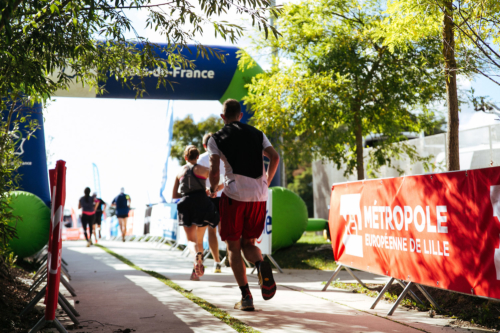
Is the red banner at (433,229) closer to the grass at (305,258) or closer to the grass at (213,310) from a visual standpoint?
the grass at (213,310)

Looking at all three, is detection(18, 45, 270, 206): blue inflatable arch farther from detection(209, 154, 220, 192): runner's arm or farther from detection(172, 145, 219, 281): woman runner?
detection(209, 154, 220, 192): runner's arm

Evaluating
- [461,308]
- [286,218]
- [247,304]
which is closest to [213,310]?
[247,304]

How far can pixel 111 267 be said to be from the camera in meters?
8.43

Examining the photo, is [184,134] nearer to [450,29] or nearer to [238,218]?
[450,29]

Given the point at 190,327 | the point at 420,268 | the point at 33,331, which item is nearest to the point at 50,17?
the point at 33,331

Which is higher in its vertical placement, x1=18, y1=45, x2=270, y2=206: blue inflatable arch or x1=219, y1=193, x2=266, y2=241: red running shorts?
x1=18, y1=45, x2=270, y2=206: blue inflatable arch

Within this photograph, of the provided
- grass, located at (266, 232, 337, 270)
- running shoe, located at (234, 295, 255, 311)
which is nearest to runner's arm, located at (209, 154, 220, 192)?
running shoe, located at (234, 295, 255, 311)

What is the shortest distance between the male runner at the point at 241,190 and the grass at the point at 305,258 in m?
3.88

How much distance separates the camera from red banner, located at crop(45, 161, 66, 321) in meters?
3.15

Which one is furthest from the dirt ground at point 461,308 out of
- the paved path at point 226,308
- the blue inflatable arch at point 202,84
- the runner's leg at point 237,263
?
the blue inflatable arch at point 202,84

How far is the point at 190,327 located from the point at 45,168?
798 centimetres

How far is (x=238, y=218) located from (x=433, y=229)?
1.64 meters

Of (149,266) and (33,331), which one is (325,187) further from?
(33,331)

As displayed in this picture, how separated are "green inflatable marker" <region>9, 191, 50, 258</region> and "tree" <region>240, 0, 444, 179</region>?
171 inches
